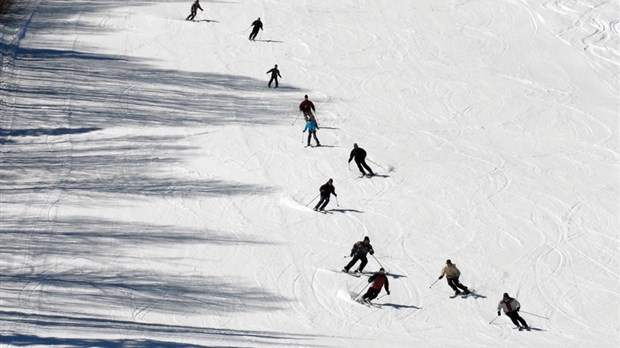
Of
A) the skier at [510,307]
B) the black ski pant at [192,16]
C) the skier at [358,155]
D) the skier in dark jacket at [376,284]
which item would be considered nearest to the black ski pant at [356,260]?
the skier in dark jacket at [376,284]

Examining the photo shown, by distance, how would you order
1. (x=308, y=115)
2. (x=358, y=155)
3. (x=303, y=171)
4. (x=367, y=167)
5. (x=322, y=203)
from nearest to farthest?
(x=322, y=203) < (x=358, y=155) < (x=367, y=167) < (x=303, y=171) < (x=308, y=115)

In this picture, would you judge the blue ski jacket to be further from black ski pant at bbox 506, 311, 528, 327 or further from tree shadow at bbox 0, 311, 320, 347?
tree shadow at bbox 0, 311, 320, 347

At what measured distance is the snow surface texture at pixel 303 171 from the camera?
20328 mm

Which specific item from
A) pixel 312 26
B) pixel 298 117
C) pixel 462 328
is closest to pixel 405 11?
pixel 312 26

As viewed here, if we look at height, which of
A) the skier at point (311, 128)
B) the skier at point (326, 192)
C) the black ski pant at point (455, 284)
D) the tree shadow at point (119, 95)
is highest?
the black ski pant at point (455, 284)

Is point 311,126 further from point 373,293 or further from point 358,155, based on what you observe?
point 373,293

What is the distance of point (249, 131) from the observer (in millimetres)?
30312

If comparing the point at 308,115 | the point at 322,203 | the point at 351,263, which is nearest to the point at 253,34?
the point at 308,115

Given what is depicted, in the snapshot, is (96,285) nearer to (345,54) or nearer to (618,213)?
(618,213)

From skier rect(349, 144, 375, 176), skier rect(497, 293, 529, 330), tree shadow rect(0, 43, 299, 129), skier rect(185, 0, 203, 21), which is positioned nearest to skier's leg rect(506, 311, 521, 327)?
skier rect(497, 293, 529, 330)

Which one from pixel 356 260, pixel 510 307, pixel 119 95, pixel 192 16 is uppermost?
pixel 510 307

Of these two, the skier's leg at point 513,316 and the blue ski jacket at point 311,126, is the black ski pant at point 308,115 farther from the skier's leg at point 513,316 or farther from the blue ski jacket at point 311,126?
the skier's leg at point 513,316

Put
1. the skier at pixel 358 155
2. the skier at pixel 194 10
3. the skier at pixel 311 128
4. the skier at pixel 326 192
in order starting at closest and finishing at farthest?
the skier at pixel 326 192 → the skier at pixel 358 155 → the skier at pixel 311 128 → the skier at pixel 194 10

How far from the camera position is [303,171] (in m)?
27.6
